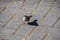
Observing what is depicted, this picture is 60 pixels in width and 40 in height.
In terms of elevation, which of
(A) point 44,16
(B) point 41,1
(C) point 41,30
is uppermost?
(B) point 41,1

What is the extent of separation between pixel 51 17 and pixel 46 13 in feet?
0.34

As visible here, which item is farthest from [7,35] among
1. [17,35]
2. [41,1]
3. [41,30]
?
[41,1]

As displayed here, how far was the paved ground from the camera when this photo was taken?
130 inches

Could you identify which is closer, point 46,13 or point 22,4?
point 46,13

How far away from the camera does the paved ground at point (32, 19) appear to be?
10.9ft

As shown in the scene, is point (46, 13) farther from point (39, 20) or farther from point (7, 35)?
point (7, 35)

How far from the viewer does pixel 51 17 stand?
3.47 m

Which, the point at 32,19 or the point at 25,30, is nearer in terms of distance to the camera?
the point at 25,30

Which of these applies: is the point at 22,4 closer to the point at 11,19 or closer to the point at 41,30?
the point at 11,19

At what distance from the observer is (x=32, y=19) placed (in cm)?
355

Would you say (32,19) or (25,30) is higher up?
(32,19)

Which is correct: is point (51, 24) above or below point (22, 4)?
below

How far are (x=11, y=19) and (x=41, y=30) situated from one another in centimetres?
45

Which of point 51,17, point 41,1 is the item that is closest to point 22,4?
point 41,1
